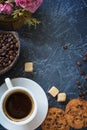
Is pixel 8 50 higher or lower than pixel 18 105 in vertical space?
higher

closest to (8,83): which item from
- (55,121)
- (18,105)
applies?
(18,105)

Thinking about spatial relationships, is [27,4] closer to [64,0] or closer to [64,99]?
[64,0]

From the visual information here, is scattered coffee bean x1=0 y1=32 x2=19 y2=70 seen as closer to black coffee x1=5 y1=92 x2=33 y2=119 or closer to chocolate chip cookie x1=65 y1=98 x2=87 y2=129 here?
black coffee x1=5 y1=92 x2=33 y2=119

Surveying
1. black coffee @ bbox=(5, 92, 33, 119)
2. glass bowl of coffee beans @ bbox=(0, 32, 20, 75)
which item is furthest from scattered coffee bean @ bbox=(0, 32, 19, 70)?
black coffee @ bbox=(5, 92, 33, 119)

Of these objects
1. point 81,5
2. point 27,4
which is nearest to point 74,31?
point 81,5

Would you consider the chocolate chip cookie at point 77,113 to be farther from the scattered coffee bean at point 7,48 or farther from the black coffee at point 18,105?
the scattered coffee bean at point 7,48

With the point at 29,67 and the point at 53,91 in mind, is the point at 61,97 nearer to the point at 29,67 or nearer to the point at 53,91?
the point at 53,91

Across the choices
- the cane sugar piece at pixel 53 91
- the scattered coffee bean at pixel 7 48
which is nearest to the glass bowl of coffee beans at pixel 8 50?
the scattered coffee bean at pixel 7 48
